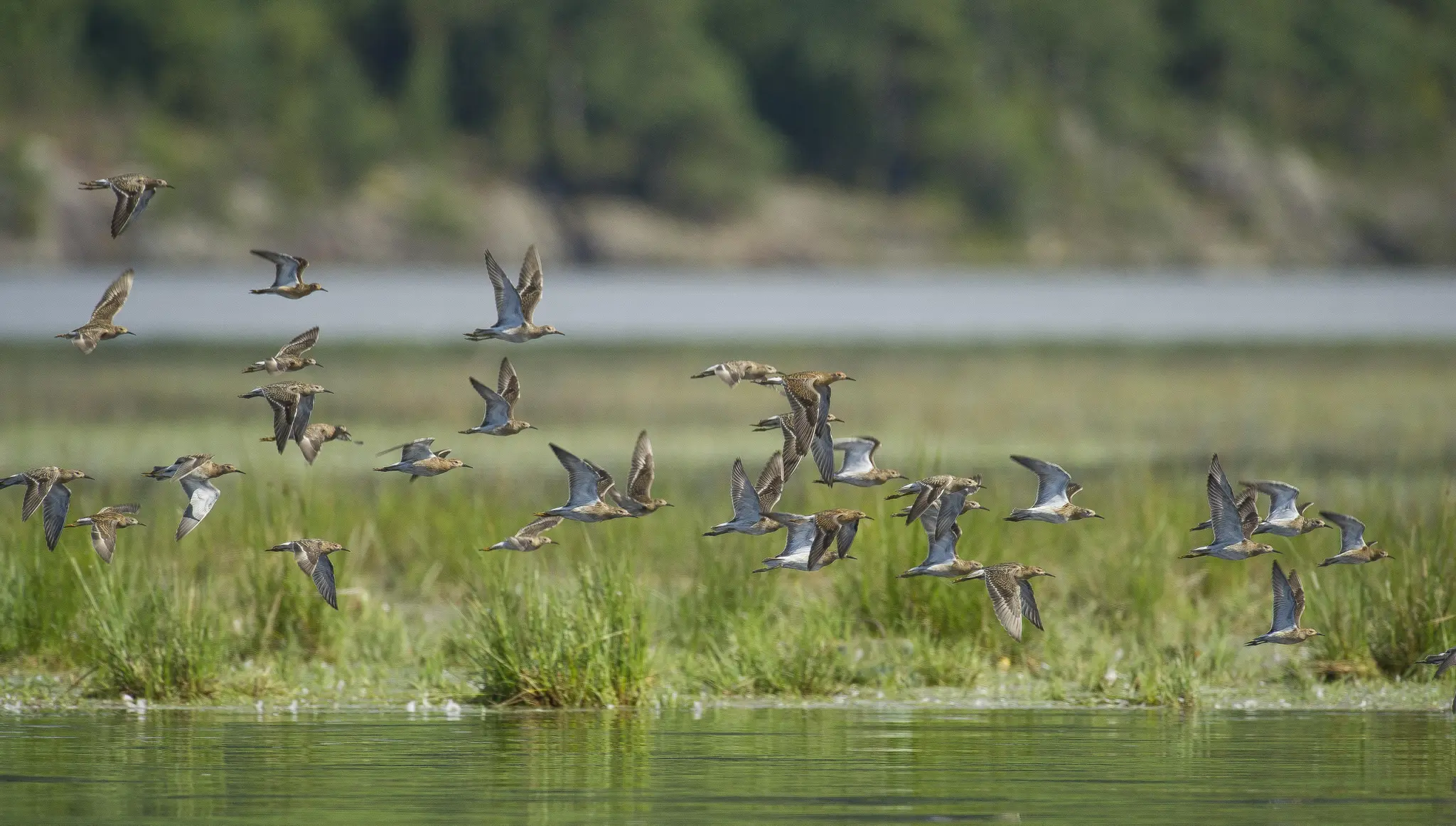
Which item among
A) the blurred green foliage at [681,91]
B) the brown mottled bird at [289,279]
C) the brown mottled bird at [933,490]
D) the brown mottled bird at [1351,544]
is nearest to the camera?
the brown mottled bird at [933,490]

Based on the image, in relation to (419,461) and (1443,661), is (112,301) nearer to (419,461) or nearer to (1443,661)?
(419,461)

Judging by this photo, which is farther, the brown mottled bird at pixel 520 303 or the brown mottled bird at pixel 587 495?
the brown mottled bird at pixel 520 303

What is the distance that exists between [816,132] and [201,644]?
104565 millimetres

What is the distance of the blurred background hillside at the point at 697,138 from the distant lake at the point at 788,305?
6.05 ft

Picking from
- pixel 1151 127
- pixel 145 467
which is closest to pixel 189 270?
pixel 1151 127

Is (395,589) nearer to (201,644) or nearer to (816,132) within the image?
(201,644)

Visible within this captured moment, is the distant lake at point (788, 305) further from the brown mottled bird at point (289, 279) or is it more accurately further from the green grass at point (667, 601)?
the brown mottled bird at point (289, 279)

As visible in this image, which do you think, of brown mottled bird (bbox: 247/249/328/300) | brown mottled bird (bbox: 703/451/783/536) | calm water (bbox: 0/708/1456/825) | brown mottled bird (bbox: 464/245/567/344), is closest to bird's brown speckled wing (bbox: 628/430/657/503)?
brown mottled bird (bbox: 703/451/783/536)

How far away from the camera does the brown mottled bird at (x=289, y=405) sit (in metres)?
12.8

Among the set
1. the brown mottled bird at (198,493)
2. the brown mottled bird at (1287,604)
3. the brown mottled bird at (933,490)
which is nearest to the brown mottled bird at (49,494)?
the brown mottled bird at (198,493)

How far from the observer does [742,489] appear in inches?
503

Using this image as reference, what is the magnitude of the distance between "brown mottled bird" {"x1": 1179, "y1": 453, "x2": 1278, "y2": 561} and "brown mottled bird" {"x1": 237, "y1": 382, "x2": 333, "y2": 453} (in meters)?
5.02

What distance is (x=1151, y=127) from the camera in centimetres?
12431

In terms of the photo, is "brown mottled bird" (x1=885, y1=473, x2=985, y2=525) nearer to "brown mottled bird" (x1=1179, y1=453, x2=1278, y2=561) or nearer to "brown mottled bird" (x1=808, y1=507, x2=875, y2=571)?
"brown mottled bird" (x1=808, y1=507, x2=875, y2=571)
